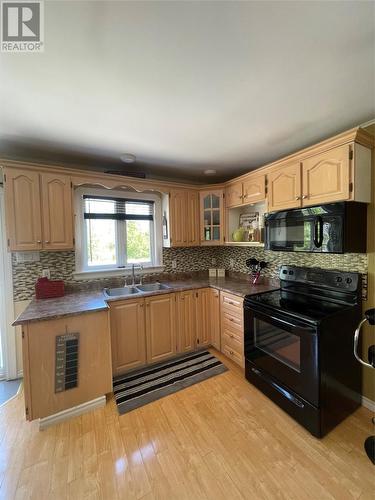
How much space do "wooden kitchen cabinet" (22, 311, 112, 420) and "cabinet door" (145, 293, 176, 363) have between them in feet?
1.76

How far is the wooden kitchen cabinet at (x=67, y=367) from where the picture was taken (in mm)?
1681

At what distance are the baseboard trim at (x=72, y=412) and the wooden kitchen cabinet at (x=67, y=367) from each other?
31 millimetres

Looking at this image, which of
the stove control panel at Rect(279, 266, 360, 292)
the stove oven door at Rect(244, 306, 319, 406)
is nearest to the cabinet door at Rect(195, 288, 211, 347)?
the stove oven door at Rect(244, 306, 319, 406)

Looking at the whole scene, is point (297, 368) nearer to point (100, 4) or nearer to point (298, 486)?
point (298, 486)

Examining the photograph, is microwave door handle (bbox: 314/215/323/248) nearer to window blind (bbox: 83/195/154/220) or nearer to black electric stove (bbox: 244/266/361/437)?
black electric stove (bbox: 244/266/361/437)

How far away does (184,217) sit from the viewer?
2.98m

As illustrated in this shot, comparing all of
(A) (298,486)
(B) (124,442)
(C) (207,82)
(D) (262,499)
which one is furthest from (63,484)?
(C) (207,82)

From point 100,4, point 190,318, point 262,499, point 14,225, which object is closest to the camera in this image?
point 100,4

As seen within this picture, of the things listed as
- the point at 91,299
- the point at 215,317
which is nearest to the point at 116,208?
the point at 91,299

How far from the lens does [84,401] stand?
6.15ft

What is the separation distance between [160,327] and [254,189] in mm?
1966

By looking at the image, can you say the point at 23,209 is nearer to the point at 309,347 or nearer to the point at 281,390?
the point at 309,347

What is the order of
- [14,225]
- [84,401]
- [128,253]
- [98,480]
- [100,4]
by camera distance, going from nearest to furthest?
[100,4] < [98,480] < [84,401] < [14,225] < [128,253]

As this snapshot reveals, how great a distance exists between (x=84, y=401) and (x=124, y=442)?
544mm
